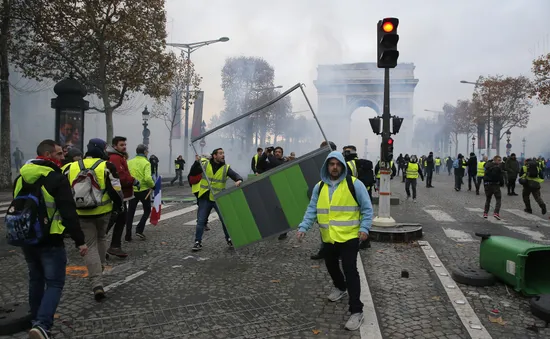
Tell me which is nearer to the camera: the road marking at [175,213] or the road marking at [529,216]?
the road marking at [529,216]

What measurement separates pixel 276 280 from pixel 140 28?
1646 centimetres

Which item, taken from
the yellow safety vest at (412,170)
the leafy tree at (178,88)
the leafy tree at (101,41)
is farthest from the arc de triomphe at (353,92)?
the yellow safety vest at (412,170)

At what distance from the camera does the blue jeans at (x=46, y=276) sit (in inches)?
131

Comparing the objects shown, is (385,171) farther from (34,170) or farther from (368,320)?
(34,170)

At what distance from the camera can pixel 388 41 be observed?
24.5 ft

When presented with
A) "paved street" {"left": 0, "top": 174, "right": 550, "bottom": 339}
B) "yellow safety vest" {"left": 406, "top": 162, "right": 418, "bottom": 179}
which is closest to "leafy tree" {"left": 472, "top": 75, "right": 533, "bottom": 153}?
"yellow safety vest" {"left": 406, "top": 162, "right": 418, "bottom": 179}

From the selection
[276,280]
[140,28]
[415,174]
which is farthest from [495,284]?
[140,28]

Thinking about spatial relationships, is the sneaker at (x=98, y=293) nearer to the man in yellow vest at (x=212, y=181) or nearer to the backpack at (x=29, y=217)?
the backpack at (x=29, y=217)

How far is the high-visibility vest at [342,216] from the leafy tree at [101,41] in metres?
16.8

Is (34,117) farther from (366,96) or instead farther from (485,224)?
(366,96)

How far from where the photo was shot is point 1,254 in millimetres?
6348

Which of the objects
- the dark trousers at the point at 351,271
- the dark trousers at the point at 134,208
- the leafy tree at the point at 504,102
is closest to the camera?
the dark trousers at the point at 351,271

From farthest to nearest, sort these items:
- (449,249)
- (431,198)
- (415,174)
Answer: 1. (431,198)
2. (415,174)
3. (449,249)

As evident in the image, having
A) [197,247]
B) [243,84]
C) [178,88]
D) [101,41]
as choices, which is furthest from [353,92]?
[197,247]
